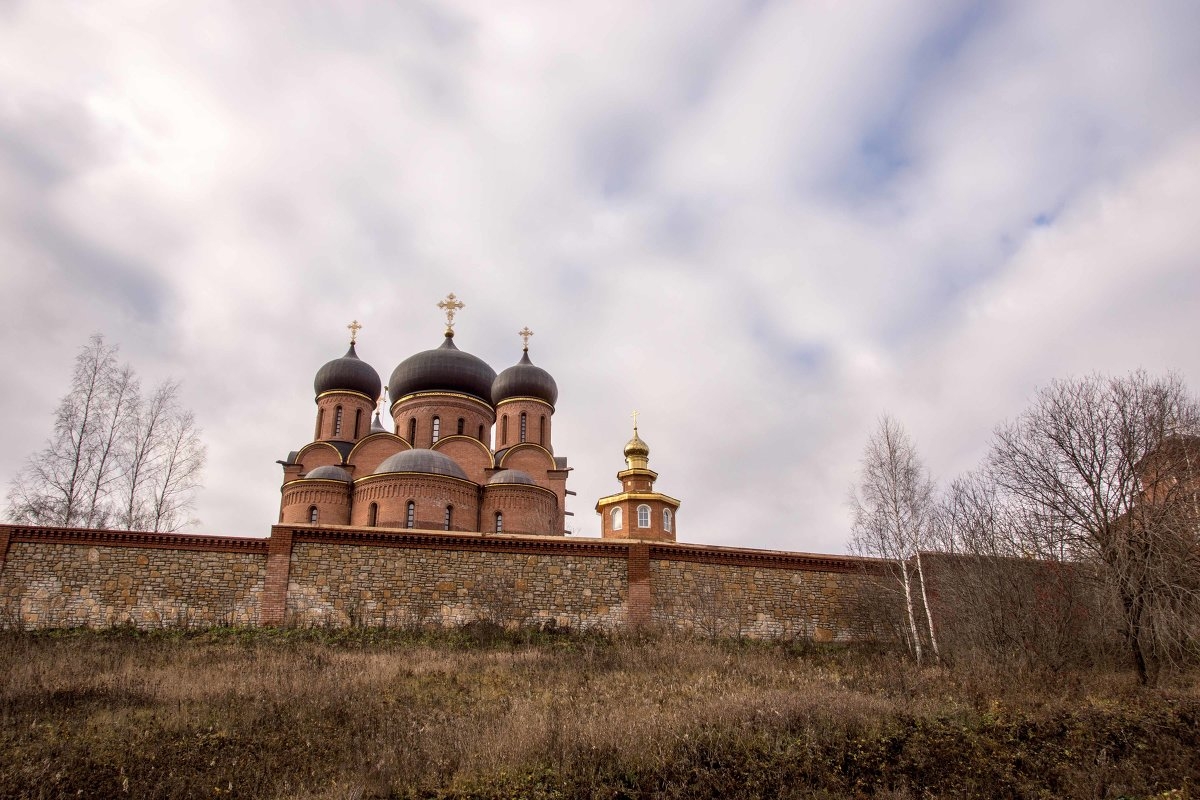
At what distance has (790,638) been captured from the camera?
18.0m

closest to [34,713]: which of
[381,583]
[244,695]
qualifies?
[244,695]

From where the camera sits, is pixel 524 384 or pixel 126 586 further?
pixel 524 384

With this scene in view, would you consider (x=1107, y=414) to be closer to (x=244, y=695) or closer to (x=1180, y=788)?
(x=1180, y=788)

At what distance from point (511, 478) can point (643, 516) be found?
22.9 ft

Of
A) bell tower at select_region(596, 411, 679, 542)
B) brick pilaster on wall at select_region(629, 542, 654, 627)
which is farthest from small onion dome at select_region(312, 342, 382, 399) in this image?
brick pilaster on wall at select_region(629, 542, 654, 627)

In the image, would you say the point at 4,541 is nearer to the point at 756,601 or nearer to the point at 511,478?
the point at 511,478

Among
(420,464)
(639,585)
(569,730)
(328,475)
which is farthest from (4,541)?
(569,730)

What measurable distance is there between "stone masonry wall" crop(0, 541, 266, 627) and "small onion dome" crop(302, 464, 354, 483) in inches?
348

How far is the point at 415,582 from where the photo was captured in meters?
17.0

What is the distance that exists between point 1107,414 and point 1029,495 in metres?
1.90

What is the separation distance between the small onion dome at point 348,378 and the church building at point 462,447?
0.04 metres

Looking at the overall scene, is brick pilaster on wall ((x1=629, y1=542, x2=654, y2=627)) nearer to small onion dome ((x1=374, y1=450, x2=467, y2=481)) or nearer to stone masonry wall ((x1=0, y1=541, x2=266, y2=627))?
stone masonry wall ((x1=0, y1=541, x2=266, y2=627))

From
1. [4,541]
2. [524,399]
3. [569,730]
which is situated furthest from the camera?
[524,399]

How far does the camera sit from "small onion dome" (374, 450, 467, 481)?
78.1ft
